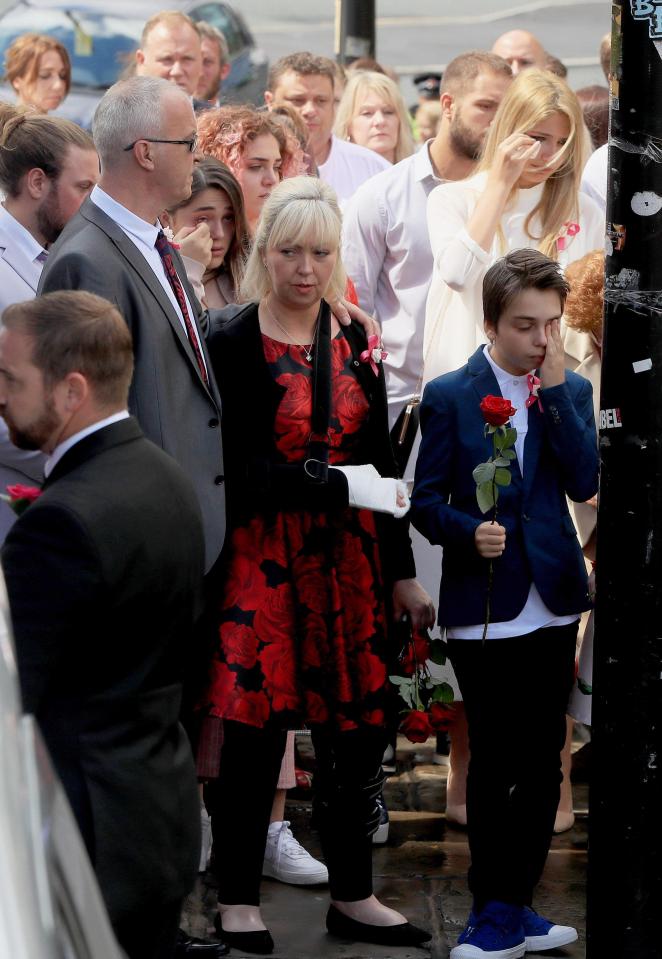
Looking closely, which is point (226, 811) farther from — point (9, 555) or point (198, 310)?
point (9, 555)

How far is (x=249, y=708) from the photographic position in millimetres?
4301

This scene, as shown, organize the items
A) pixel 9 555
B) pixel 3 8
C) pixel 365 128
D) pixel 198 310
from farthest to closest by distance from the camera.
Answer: pixel 3 8, pixel 365 128, pixel 198 310, pixel 9 555

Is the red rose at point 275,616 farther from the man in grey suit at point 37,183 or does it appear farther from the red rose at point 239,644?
the man in grey suit at point 37,183

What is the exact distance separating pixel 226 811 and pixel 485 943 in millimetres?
779

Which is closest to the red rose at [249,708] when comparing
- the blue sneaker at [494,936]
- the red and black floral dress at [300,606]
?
the red and black floral dress at [300,606]

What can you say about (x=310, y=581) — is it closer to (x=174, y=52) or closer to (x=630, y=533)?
(x=630, y=533)

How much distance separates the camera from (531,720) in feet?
14.5

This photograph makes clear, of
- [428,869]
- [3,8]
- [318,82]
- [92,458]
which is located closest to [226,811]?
[428,869]

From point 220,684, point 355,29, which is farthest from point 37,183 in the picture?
point 355,29

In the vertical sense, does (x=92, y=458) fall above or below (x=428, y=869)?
above

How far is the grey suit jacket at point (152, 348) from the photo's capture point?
12.8 feet

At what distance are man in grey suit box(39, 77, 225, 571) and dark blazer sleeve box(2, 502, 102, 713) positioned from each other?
111 centimetres

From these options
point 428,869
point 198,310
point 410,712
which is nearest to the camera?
point 198,310

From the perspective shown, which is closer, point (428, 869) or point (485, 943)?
point (485, 943)
